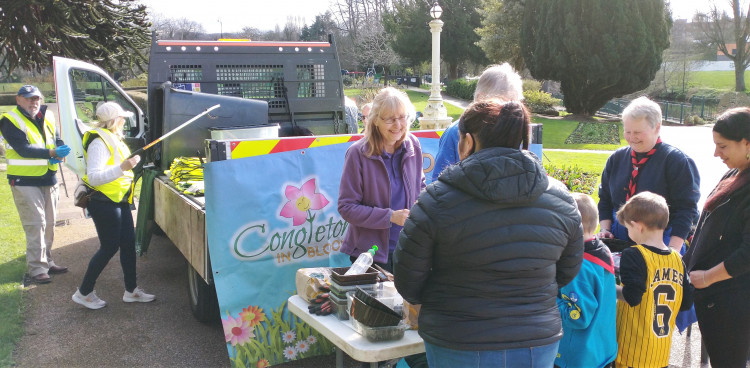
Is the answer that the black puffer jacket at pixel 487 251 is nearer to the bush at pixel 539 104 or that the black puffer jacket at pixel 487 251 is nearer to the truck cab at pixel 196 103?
the truck cab at pixel 196 103

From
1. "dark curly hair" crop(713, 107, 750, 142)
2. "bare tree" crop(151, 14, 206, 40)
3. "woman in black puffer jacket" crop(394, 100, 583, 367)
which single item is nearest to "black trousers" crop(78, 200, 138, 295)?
"woman in black puffer jacket" crop(394, 100, 583, 367)

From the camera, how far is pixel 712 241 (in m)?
3.18

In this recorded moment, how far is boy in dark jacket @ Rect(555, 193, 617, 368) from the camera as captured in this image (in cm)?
286

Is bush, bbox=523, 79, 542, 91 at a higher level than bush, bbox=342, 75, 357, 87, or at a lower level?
lower

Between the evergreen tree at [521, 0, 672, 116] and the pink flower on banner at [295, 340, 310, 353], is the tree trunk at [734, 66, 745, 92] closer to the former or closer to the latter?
the evergreen tree at [521, 0, 672, 116]

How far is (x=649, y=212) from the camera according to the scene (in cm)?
302

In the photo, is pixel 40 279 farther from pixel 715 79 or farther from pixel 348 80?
pixel 715 79

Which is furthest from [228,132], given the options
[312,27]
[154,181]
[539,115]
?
[312,27]

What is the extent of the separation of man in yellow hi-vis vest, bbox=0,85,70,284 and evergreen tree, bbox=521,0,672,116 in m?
24.4

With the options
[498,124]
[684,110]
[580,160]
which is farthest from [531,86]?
[498,124]

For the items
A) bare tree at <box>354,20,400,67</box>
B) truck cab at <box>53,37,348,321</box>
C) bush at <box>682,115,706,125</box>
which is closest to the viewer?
truck cab at <box>53,37,348,321</box>

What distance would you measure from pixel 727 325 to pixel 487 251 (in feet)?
6.40

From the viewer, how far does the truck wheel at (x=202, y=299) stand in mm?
4660

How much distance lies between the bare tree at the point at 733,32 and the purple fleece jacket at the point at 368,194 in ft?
137
